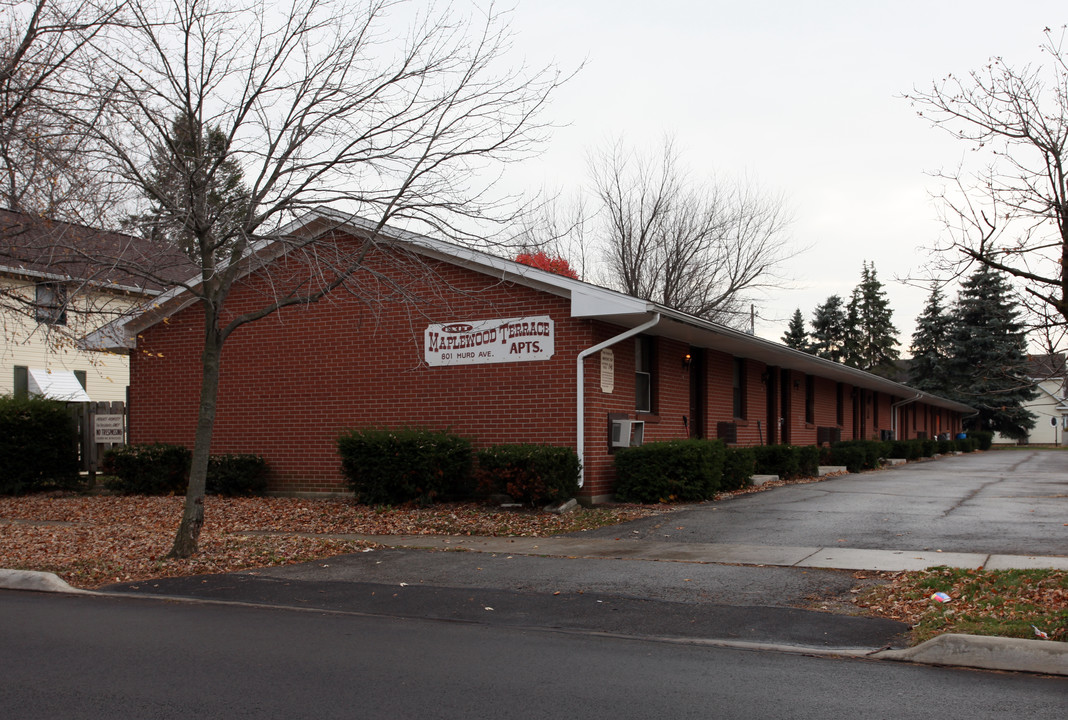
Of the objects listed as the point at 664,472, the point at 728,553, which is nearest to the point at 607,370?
the point at 664,472

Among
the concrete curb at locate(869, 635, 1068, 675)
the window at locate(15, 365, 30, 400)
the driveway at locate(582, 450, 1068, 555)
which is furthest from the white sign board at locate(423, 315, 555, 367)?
the window at locate(15, 365, 30, 400)

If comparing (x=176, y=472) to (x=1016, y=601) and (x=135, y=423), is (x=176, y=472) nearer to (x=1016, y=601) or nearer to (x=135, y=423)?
(x=135, y=423)

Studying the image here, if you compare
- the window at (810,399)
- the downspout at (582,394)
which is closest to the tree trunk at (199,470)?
the downspout at (582,394)

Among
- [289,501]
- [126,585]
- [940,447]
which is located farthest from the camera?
[940,447]

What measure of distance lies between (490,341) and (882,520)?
6.84 m

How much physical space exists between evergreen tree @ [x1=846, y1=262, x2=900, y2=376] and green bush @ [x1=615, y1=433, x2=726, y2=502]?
58070 millimetres

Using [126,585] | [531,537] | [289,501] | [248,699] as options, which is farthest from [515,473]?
[248,699]

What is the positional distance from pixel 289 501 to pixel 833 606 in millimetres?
11145

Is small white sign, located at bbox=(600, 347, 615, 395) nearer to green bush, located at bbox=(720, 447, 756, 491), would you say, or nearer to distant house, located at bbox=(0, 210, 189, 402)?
green bush, located at bbox=(720, 447, 756, 491)

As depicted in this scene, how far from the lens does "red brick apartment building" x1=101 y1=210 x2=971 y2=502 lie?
1526cm

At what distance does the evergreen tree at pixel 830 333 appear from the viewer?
70000 mm

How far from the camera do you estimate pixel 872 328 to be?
71.4 metres

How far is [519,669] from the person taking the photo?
20.0 ft

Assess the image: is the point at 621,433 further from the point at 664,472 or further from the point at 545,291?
the point at 545,291
